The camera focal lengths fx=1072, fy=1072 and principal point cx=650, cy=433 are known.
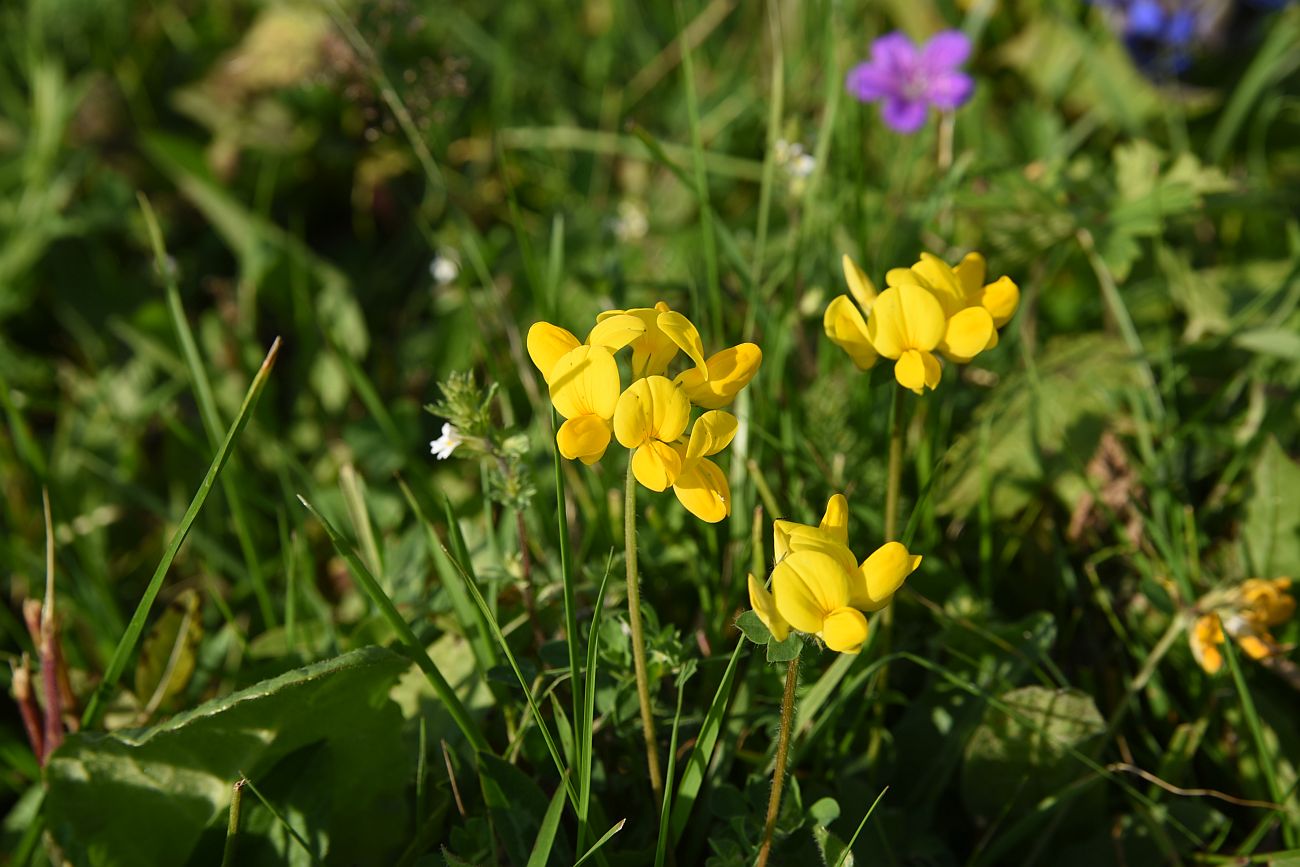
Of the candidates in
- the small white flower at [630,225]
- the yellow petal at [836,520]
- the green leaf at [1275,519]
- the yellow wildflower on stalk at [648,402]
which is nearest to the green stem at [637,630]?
the yellow wildflower on stalk at [648,402]

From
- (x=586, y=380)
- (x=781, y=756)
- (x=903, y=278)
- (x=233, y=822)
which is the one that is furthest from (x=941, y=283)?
(x=233, y=822)

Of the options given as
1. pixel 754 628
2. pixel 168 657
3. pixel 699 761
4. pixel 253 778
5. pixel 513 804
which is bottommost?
pixel 168 657

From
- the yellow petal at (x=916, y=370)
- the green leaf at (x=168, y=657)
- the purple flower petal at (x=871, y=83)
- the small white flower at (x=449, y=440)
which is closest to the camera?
the yellow petal at (x=916, y=370)

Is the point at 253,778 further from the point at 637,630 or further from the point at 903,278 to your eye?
the point at 903,278

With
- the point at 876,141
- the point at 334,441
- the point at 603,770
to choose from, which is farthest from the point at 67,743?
the point at 876,141

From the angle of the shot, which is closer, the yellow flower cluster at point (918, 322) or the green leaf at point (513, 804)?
the yellow flower cluster at point (918, 322)

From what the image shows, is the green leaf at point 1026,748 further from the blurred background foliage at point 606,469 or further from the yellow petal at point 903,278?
the yellow petal at point 903,278

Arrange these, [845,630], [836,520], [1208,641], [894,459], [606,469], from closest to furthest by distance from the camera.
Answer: [845,630], [836,520], [894,459], [1208,641], [606,469]

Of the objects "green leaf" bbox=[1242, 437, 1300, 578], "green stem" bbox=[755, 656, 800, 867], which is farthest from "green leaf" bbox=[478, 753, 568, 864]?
"green leaf" bbox=[1242, 437, 1300, 578]
